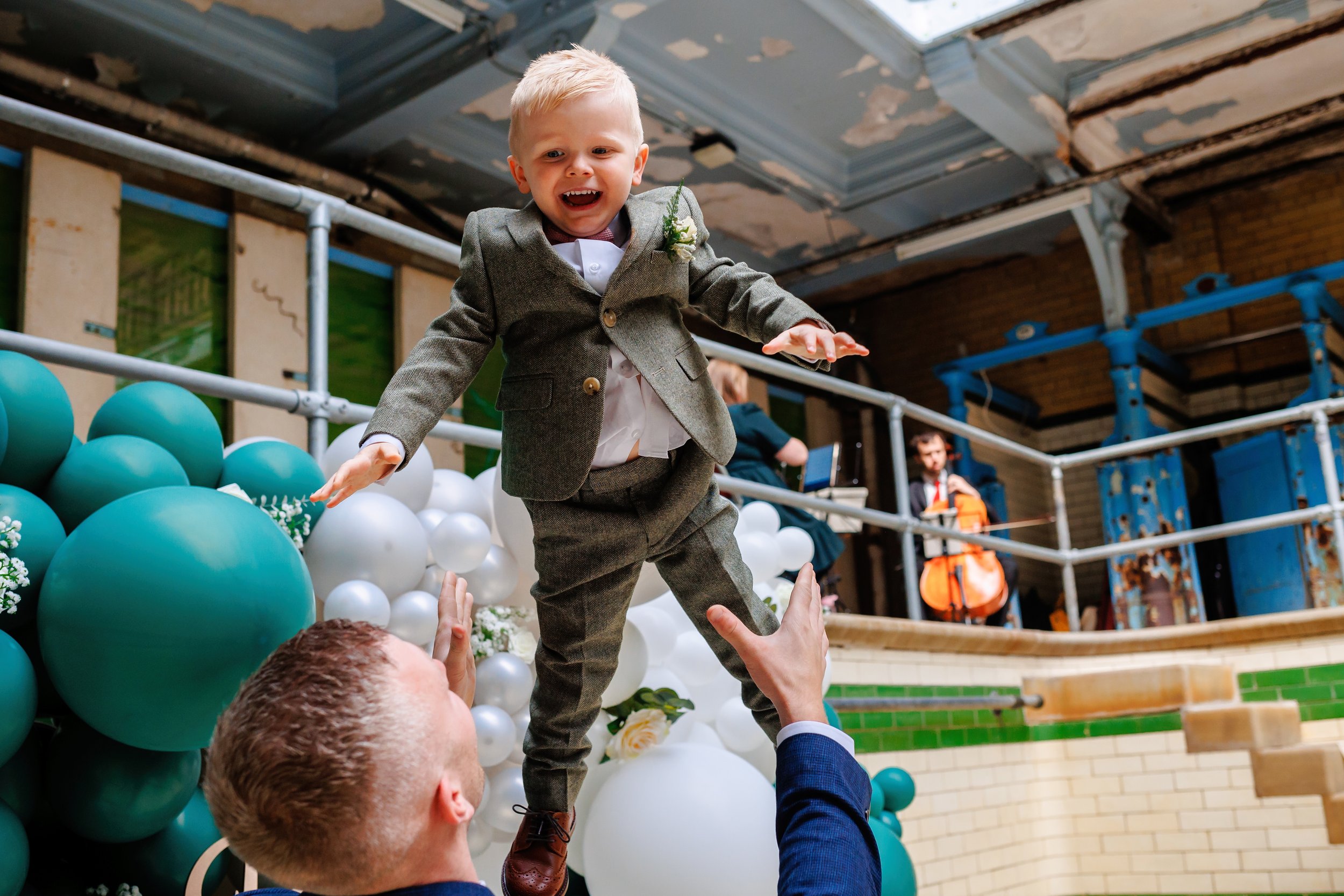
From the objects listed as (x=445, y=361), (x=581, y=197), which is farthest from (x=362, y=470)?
(x=581, y=197)

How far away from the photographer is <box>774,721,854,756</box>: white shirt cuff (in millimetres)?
892

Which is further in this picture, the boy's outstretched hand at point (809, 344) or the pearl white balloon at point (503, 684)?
the pearl white balloon at point (503, 684)

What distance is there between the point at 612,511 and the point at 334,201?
118cm

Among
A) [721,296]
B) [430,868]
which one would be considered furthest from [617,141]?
[430,868]

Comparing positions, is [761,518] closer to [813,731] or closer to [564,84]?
[564,84]

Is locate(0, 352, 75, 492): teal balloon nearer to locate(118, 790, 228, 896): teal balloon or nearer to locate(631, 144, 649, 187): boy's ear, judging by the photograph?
locate(118, 790, 228, 896): teal balloon

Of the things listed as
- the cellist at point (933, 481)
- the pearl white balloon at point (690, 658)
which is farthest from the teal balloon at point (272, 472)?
the cellist at point (933, 481)

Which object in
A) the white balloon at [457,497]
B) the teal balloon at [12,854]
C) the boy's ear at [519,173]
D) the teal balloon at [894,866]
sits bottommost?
the teal balloon at [894,866]

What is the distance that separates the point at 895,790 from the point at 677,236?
2136 mm

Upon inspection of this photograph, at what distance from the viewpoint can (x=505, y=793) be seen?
1.95 m

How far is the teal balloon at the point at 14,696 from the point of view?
1272 millimetres

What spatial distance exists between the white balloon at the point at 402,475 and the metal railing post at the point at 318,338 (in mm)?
36

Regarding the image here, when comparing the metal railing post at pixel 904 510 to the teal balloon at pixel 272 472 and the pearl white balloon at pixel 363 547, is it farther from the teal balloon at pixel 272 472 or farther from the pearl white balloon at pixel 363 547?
the teal balloon at pixel 272 472

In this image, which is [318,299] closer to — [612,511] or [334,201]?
[334,201]
